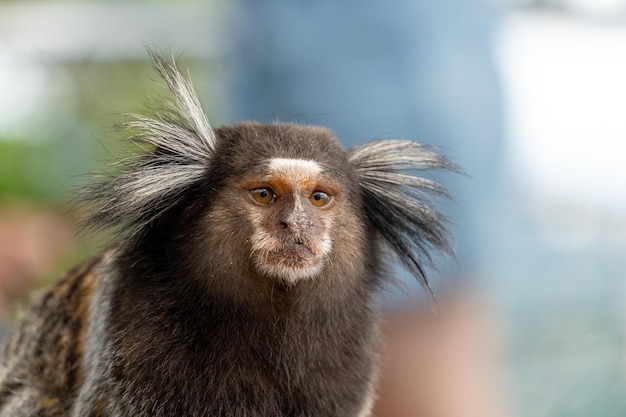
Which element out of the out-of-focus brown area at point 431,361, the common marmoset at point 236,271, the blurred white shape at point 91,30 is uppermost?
the blurred white shape at point 91,30

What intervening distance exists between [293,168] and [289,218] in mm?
107

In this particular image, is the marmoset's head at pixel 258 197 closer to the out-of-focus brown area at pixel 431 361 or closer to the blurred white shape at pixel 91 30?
the out-of-focus brown area at pixel 431 361

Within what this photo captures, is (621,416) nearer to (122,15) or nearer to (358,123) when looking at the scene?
(358,123)

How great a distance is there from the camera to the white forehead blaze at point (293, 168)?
1.62 m

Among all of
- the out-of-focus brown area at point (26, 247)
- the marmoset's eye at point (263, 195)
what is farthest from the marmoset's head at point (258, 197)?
the out-of-focus brown area at point (26, 247)

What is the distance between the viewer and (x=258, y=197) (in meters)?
1.65

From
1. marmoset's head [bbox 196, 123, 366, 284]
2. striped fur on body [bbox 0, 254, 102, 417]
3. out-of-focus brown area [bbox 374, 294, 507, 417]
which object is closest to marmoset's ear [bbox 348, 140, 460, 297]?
marmoset's head [bbox 196, 123, 366, 284]

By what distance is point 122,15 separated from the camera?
220 inches

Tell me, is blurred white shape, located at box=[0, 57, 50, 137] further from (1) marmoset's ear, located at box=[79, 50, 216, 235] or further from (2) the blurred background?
(1) marmoset's ear, located at box=[79, 50, 216, 235]

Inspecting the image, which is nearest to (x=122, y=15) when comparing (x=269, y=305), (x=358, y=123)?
(x=358, y=123)

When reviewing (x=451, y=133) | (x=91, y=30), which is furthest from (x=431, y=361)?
(x=91, y=30)

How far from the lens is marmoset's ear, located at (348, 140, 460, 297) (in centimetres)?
189

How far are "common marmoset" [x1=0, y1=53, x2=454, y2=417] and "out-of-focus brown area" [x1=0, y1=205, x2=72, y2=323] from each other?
139 centimetres

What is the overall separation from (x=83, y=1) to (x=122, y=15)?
295mm
